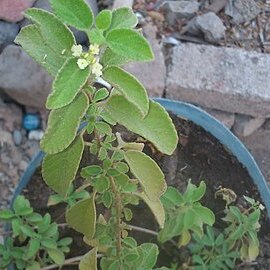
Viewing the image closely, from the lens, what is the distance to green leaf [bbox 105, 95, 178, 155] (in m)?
1.04

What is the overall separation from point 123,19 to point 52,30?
10 centimetres

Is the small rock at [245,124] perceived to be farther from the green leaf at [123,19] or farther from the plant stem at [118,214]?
the green leaf at [123,19]

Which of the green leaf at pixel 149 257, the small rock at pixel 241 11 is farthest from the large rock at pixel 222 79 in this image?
the green leaf at pixel 149 257

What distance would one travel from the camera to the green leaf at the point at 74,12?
997 millimetres

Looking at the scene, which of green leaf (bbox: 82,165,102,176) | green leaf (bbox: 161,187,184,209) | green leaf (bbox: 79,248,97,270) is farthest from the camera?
green leaf (bbox: 161,187,184,209)

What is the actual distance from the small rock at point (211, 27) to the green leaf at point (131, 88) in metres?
1.10

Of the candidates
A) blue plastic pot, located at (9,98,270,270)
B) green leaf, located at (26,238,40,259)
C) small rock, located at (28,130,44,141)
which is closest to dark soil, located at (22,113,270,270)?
blue plastic pot, located at (9,98,270,270)

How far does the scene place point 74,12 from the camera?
100 centimetres

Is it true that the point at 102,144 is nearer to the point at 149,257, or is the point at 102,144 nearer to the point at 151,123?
the point at 151,123

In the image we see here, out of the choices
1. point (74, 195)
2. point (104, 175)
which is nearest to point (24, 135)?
point (74, 195)

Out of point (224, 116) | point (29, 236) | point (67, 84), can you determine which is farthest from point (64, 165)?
point (224, 116)

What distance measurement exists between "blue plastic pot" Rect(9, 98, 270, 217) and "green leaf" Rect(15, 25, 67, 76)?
564 millimetres

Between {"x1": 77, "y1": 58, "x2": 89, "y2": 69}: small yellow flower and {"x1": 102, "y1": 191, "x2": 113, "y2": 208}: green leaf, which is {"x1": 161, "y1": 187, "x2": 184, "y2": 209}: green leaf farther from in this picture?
{"x1": 77, "y1": 58, "x2": 89, "y2": 69}: small yellow flower

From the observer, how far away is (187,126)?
64.6 inches
